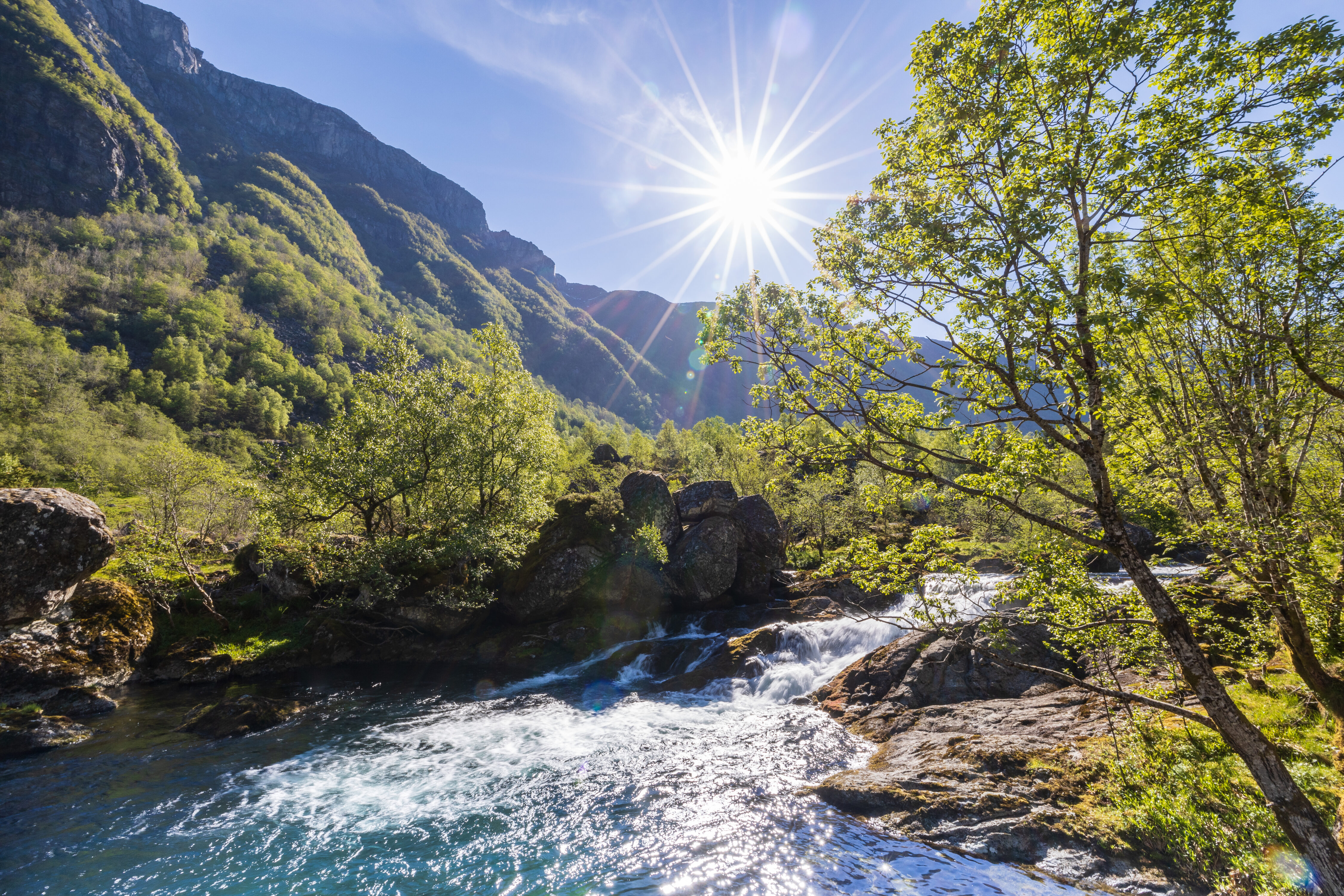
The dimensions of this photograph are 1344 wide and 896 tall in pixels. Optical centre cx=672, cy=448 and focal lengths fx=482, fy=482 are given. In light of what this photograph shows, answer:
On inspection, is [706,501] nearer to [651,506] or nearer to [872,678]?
[651,506]

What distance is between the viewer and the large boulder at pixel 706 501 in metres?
36.7

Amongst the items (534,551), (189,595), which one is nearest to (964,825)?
(534,551)

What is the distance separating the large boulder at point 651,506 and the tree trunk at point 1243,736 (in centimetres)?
2785

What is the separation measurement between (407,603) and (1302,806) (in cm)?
3186

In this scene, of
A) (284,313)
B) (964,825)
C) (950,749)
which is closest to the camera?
(964,825)

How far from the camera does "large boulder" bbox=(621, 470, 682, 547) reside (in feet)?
111

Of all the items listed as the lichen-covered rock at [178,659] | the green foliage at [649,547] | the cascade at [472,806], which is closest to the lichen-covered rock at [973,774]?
the cascade at [472,806]

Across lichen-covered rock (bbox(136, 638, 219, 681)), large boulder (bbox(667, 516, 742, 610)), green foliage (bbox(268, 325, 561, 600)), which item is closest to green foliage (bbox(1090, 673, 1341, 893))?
large boulder (bbox(667, 516, 742, 610))

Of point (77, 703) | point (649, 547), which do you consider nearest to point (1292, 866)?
point (649, 547)

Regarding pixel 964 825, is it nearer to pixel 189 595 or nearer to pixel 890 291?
pixel 890 291

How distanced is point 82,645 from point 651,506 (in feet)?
92.8

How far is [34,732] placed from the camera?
1667 cm

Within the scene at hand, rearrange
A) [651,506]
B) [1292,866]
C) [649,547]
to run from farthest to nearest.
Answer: [651,506] < [649,547] < [1292,866]

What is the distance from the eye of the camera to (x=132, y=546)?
27453mm
